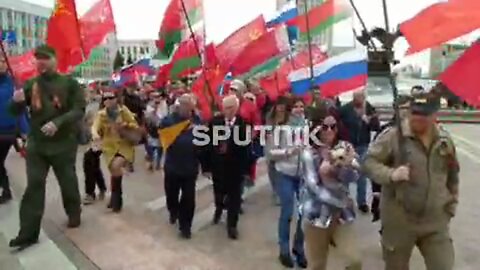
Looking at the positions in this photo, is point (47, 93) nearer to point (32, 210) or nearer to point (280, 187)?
point (32, 210)

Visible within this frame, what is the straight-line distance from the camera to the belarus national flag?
27.5ft

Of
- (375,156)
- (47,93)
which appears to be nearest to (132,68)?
(47,93)

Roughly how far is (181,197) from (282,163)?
58.8 inches

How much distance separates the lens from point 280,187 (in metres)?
6.78

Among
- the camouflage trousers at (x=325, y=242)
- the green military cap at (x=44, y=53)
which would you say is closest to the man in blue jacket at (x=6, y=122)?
the green military cap at (x=44, y=53)

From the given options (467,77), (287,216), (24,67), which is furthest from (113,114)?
(467,77)

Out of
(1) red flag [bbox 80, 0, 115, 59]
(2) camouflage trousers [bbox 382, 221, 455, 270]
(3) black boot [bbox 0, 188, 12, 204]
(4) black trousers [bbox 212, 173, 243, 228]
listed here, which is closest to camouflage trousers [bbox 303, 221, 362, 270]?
(2) camouflage trousers [bbox 382, 221, 455, 270]

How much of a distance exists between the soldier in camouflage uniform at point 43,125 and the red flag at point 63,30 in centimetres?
203

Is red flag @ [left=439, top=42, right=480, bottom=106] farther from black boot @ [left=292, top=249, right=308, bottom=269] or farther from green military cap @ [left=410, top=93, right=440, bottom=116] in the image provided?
black boot @ [left=292, top=249, right=308, bottom=269]

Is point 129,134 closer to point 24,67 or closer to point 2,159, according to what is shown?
point 2,159

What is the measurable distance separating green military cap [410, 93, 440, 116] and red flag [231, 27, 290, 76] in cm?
577

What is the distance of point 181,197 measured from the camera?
7.70 metres

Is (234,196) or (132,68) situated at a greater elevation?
(132,68)

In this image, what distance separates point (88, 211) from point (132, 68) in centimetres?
998
